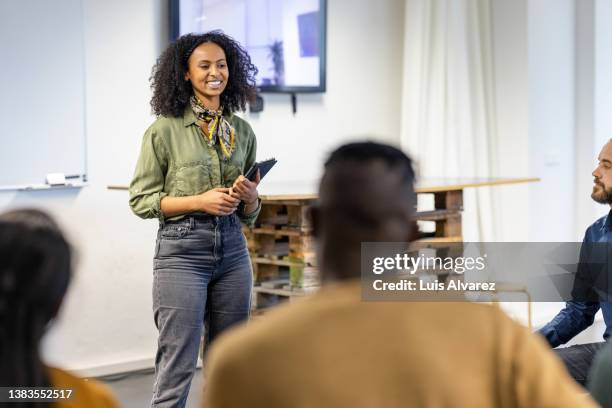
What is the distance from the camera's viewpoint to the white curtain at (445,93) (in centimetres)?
556

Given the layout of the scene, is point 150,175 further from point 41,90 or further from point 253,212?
point 41,90

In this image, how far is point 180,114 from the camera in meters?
2.90

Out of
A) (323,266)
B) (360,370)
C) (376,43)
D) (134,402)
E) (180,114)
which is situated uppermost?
(376,43)

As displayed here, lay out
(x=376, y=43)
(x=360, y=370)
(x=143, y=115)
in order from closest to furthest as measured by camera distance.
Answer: (x=360, y=370), (x=143, y=115), (x=376, y=43)

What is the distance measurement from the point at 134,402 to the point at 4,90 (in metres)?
1.54

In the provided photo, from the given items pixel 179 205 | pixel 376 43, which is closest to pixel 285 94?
pixel 376 43

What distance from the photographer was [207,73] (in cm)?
292

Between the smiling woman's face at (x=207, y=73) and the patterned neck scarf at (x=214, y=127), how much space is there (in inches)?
1.0

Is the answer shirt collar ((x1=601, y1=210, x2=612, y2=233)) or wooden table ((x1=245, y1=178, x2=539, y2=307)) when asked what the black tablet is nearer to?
wooden table ((x1=245, y1=178, x2=539, y2=307))

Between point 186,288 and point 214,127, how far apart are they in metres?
0.53

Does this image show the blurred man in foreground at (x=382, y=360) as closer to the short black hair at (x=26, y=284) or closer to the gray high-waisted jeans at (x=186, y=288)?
the short black hair at (x=26, y=284)

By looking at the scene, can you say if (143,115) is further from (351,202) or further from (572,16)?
(351,202)

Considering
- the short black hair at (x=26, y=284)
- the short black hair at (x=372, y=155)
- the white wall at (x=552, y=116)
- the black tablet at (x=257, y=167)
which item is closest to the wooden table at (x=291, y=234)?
the black tablet at (x=257, y=167)

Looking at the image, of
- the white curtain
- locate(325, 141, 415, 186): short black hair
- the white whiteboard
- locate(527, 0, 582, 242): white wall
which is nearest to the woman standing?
the white whiteboard
